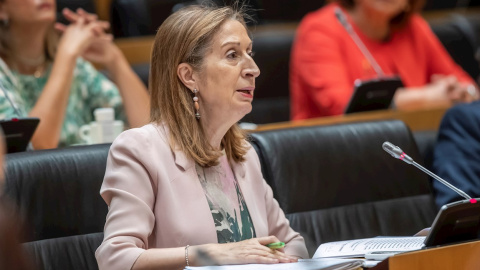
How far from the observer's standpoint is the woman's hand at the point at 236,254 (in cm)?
142

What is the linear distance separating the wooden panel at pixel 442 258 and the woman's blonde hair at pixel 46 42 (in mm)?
1601

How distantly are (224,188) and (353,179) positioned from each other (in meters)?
0.61

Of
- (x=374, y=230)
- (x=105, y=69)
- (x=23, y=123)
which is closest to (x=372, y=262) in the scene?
(x=374, y=230)

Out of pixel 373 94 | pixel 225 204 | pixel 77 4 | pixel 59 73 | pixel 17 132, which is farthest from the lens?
pixel 77 4

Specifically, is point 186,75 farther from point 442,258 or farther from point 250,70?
point 442,258

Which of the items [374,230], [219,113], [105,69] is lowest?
[374,230]

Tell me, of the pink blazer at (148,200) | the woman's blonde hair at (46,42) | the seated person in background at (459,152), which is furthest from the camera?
the woman's blonde hair at (46,42)

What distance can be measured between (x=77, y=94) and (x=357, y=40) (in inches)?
44.5

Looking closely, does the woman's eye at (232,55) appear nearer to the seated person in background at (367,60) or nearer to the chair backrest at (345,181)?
the chair backrest at (345,181)

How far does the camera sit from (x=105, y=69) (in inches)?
113

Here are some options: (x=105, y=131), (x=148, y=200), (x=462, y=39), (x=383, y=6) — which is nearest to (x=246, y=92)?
(x=148, y=200)

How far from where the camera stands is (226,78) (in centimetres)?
166

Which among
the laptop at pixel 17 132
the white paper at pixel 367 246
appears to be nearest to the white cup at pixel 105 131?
the laptop at pixel 17 132

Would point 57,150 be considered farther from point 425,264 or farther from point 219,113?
point 425,264
